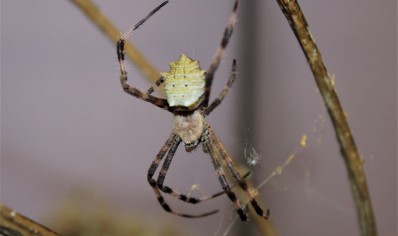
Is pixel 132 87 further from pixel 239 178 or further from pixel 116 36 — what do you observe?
pixel 239 178

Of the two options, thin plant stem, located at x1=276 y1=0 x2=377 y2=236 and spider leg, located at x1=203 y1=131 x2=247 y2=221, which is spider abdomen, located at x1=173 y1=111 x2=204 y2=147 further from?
thin plant stem, located at x1=276 y1=0 x2=377 y2=236

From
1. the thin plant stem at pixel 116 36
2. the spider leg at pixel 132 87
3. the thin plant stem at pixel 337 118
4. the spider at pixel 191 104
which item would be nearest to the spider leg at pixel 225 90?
the spider at pixel 191 104

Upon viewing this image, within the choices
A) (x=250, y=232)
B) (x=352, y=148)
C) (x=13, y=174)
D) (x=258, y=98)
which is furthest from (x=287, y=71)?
(x=352, y=148)

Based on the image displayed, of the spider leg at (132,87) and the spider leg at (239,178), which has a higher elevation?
the spider leg at (132,87)

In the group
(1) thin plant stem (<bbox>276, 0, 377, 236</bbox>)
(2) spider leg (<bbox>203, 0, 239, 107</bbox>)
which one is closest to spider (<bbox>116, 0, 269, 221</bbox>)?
(2) spider leg (<bbox>203, 0, 239, 107</bbox>)

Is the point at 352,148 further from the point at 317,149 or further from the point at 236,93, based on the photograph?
the point at 236,93

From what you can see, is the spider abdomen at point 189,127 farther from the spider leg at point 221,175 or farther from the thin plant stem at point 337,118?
the thin plant stem at point 337,118
